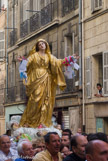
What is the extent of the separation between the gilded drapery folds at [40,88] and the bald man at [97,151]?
7889mm

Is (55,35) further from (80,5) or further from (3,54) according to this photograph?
(3,54)

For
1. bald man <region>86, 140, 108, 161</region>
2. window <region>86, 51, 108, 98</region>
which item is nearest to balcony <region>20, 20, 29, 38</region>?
window <region>86, 51, 108, 98</region>

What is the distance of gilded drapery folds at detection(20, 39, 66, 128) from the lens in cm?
1248

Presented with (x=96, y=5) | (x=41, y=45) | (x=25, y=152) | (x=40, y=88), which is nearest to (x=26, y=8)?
(x=96, y=5)

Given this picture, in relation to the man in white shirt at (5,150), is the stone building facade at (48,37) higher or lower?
higher

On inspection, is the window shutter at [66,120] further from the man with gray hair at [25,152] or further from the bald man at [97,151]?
the bald man at [97,151]

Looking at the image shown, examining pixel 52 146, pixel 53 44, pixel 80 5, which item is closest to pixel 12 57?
pixel 53 44

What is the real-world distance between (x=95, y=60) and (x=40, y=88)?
767 centimetres

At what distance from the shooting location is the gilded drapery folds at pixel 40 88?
12.5m

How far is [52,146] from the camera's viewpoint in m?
6.97

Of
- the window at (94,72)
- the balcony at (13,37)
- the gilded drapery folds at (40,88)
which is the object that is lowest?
the gilded drapery folds at (40,88)

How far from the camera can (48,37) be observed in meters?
24.6

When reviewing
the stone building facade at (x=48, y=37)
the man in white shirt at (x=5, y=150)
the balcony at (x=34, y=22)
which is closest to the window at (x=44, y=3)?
the stone building facade at (x=48, y=37)

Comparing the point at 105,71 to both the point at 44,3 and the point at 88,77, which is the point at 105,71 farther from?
the point at 44,3
